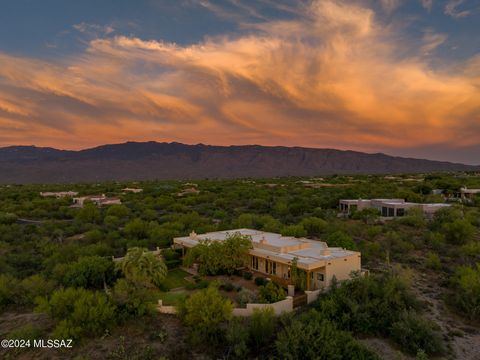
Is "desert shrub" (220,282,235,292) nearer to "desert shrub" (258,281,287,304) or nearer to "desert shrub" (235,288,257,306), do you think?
"desert shrub" (235,288,257,306)

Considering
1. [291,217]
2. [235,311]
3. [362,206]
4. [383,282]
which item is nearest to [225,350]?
[235,311]

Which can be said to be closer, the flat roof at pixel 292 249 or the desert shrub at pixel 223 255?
the flat roof at pixel 292 249

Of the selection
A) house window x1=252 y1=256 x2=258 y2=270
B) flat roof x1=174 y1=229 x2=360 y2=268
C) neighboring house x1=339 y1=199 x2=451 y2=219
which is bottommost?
house window x1=252 y1=256 x2=258 y2=270

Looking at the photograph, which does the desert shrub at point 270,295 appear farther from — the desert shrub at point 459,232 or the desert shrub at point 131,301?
the desert shrub at point 459,232

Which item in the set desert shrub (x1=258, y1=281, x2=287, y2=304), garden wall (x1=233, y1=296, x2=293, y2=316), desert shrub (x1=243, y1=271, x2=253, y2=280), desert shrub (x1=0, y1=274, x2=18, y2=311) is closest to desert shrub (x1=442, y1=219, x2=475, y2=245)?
desert shrub (x1=243, y1=271, x2=253, y2=280)

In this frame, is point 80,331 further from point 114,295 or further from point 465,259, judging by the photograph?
point 465,259

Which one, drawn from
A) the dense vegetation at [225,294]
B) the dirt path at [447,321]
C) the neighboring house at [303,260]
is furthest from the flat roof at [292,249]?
the dirt path at [447,321]
